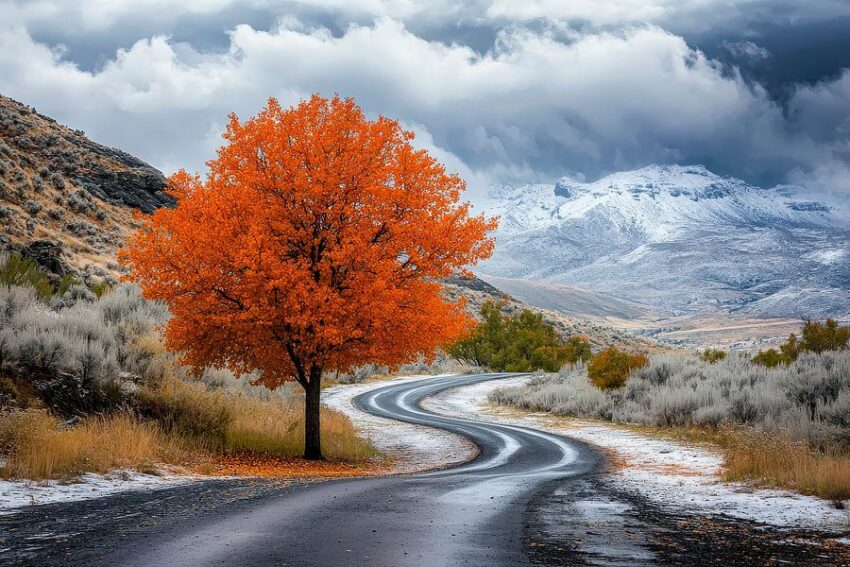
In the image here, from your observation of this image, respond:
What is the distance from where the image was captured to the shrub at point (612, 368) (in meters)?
32.7

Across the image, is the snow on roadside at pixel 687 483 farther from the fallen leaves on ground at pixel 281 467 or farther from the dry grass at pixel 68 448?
the dry grass at pixel 68 448

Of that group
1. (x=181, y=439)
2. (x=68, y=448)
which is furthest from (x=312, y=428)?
(x=68, y=448)

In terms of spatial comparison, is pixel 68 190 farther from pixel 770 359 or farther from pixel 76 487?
pixel 76 487

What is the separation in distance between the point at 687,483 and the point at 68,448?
428 inches

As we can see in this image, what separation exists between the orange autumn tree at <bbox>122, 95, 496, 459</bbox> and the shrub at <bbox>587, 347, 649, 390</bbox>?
17.9 metres

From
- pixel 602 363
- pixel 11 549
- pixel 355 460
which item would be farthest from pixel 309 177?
pixel 602 363

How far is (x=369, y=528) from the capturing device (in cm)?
770

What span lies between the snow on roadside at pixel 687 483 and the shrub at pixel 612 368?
322cm

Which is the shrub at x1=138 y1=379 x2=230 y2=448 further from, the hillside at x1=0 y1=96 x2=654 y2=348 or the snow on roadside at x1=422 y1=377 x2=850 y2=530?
the hillside at x1=0 y1=96 x2=654 y2=348

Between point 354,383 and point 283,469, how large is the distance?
34248 millimetres

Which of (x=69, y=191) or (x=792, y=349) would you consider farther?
(x=69, y=191)

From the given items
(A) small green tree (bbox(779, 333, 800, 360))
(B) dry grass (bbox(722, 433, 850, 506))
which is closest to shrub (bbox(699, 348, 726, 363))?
(A) small green tree (bbox(779, 333, 800, 360))

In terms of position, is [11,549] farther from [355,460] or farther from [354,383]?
[354,383]

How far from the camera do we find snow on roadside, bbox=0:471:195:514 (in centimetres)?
868
